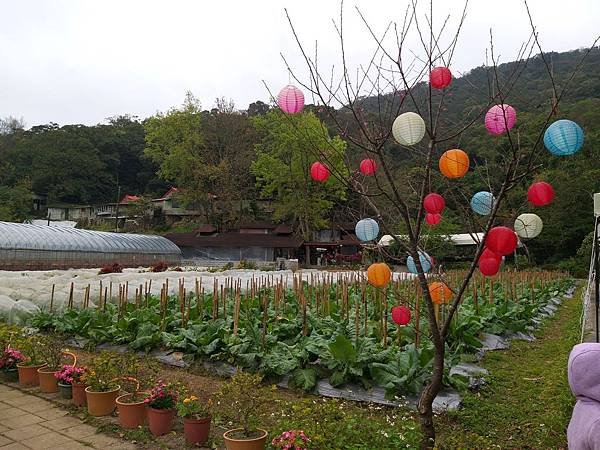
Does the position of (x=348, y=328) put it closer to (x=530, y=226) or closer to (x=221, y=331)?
(x=221, y=331)

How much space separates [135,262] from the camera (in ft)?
96.9

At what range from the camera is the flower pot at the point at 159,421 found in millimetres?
4445

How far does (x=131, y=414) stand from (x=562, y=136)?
4.47 meters

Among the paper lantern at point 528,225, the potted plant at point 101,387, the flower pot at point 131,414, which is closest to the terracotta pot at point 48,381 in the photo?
the potted plant at point 101,387

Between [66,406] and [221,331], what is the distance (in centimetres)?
211

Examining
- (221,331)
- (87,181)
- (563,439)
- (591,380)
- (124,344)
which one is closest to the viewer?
(591,380)

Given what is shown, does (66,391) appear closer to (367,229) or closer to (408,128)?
(408,128)

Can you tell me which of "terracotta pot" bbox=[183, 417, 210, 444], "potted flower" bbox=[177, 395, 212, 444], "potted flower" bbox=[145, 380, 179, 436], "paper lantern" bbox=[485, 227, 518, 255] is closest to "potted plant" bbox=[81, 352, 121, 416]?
"potted flower" bbox=[145, 380, 179, 436]

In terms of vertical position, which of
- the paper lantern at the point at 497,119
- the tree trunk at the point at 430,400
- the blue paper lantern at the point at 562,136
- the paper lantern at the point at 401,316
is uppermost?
the paper lantern at the point at 497,119

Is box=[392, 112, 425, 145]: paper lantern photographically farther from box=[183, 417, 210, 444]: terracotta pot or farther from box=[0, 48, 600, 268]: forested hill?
box=[0, 48, 600, 268]: forested hill

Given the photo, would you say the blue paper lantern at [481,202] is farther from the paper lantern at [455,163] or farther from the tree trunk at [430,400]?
the tree trunk at [430,400]

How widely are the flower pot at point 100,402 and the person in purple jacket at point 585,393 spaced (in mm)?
3981

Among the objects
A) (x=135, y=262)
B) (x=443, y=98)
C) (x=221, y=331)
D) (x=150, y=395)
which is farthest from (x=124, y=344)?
(x=135, y=262)

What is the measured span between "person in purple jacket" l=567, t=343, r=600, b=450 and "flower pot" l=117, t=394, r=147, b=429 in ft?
11.3
